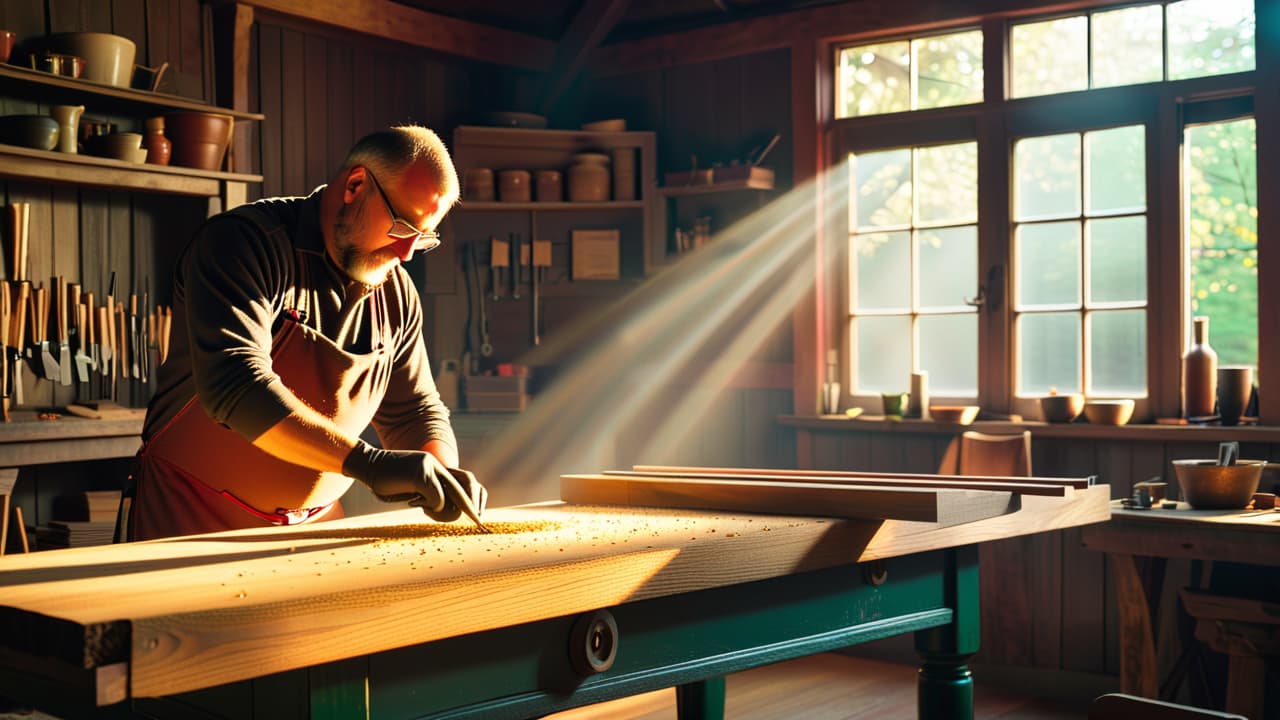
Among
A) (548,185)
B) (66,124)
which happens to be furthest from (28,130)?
(548,185)

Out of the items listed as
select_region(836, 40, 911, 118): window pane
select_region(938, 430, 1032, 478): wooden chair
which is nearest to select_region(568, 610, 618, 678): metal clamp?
select_region(938, 430, 1032, 478): wooden chair

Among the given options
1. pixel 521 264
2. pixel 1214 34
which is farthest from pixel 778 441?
pixel 1214 34

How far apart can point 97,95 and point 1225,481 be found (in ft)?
12.2

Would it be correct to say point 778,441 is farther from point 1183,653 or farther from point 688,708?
point 688,708

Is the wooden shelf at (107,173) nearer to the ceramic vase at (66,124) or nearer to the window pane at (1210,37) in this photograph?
the ceramic vase at (66,124)

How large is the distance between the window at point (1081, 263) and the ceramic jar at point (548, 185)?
189cm

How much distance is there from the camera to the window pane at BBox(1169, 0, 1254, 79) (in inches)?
168

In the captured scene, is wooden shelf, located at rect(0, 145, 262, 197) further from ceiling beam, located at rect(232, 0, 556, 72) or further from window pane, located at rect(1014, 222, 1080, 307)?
window pane, located at rect(1014, 222, 1080, 307)

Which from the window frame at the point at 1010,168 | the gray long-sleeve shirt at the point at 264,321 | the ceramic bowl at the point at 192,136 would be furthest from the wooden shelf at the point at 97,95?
the window frame at the point at 1010,168

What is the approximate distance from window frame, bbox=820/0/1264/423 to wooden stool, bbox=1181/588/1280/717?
95cm

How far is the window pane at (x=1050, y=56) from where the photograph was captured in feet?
15.1

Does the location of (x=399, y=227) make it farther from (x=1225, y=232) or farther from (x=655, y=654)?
(x=1225, y=232)

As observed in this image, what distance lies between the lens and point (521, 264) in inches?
217

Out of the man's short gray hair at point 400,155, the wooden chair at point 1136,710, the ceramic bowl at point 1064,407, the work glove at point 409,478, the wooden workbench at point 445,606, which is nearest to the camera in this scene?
the wooden workbench at point 445,606
